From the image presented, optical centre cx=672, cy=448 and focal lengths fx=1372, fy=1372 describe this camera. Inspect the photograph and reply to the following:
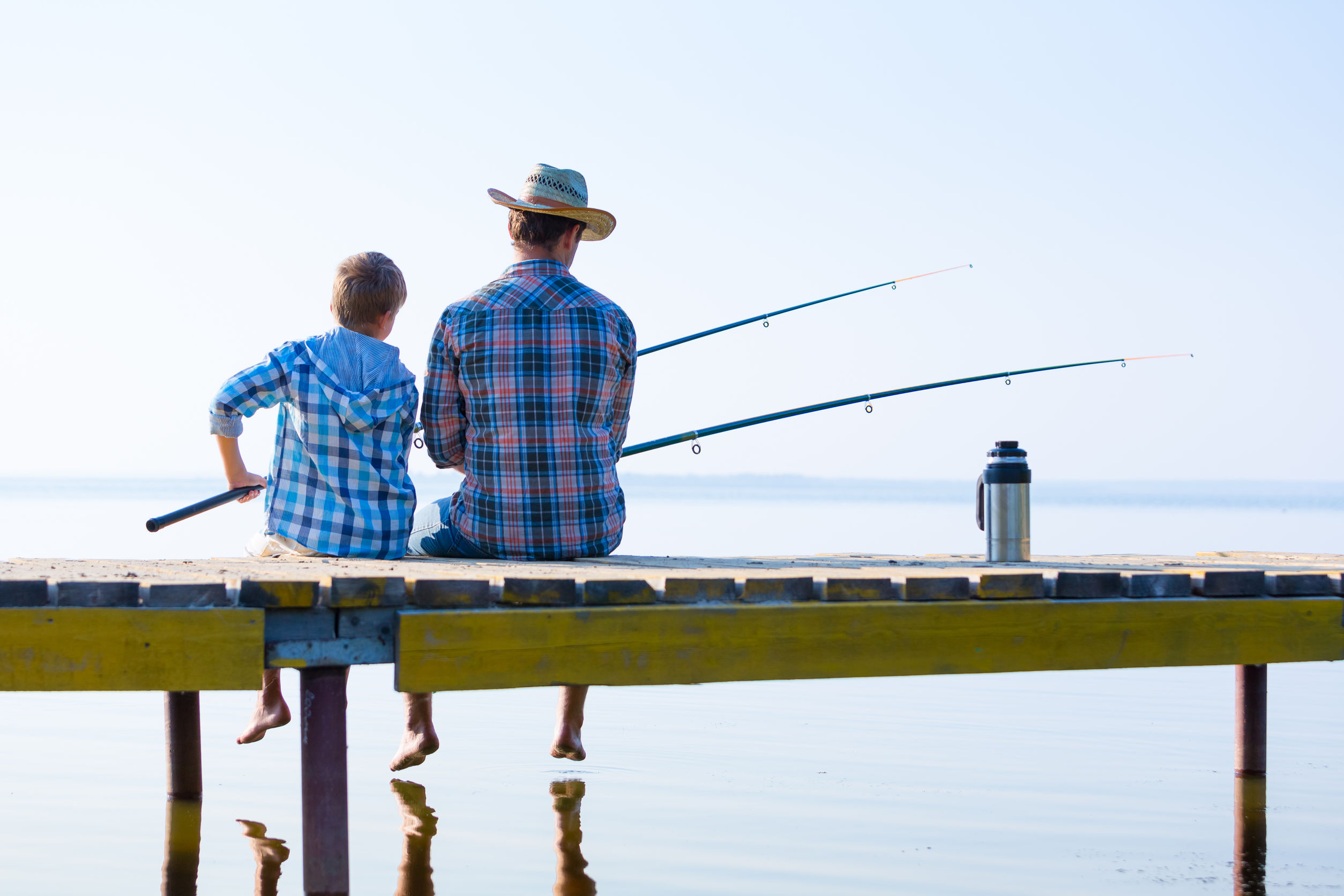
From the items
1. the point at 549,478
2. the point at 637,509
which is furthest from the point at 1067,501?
the point at 549,478

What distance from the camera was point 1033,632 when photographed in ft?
9.61

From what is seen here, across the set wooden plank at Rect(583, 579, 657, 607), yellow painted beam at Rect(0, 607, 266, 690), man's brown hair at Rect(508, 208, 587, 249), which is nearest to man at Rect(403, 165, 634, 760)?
man's brown hair at Rect(508, 208, 587, 249)

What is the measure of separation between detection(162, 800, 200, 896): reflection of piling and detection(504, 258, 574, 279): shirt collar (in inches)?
70.6

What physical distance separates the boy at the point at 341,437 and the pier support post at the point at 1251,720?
2665 millimetres

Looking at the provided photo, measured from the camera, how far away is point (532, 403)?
138 inches

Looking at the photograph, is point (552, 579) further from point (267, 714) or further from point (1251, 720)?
point (1251, 720)

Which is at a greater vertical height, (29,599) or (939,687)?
(29,599)

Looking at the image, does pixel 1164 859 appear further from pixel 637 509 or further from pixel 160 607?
pixel 637 509

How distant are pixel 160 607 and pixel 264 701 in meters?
1.06

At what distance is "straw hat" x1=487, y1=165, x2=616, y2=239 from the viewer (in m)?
3.63

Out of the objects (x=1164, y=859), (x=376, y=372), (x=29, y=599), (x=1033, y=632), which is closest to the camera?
(x=29, y=599)

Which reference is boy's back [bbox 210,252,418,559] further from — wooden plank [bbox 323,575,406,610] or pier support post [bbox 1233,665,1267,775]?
pier support post [bbox 1233,665,1267,775]

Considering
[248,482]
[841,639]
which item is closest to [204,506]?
[248,482]

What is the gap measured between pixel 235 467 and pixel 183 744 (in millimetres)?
1310
